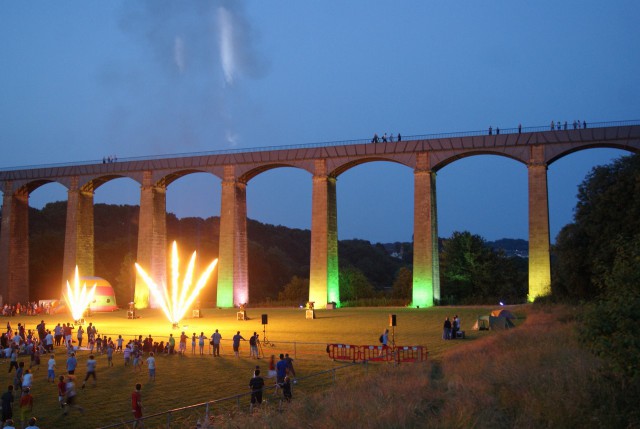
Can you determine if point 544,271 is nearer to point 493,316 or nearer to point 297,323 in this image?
point 493,316

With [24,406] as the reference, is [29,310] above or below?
below

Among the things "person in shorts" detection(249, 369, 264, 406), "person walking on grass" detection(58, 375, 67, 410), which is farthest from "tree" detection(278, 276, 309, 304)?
"person in shorts" detection(249, 369, 264, 406)

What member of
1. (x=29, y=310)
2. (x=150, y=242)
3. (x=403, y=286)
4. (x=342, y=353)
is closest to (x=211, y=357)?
(x=342, y=353)

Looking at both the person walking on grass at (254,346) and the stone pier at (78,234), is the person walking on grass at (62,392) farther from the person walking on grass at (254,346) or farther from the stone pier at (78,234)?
the stone pier at (78,234)

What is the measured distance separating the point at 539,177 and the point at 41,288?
60896 mm

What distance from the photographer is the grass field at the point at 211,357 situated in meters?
18.5

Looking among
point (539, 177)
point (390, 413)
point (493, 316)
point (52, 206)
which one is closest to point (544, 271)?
point (539, 177)

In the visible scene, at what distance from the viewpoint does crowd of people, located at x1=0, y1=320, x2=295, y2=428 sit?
16.7 metres

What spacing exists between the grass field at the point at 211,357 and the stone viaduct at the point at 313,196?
513 centimetres

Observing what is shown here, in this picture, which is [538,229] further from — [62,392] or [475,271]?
[62,392]

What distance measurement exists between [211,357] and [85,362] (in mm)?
5612

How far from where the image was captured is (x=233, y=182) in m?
55.8

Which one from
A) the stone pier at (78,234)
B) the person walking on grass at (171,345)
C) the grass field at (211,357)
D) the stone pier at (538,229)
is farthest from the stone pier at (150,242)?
the stone pier at (538,229)

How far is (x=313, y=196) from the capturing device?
5181 centimetres
